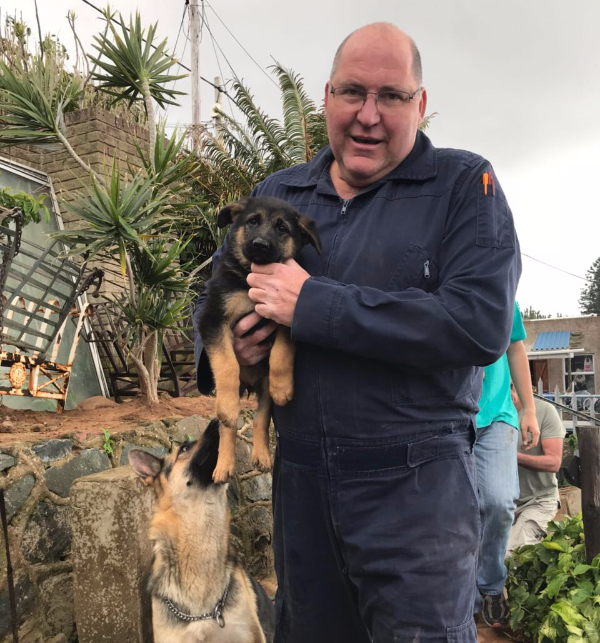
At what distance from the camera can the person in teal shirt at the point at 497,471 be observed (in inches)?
162

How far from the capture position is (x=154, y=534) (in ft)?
11.6

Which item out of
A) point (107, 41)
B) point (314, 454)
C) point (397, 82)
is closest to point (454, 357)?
point (314, 454)

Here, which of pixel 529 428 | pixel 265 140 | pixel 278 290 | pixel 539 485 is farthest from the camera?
pixel 265 140

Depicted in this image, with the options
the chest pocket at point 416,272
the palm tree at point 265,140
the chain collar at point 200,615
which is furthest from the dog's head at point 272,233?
the palm tree at point 265,140

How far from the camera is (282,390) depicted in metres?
1.91

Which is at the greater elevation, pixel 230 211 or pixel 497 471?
pixel 230 211

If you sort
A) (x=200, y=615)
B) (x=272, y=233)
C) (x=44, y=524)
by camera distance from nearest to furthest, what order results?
(x=272, y=233)
(x=200, y=615)
(x=44, y=524)

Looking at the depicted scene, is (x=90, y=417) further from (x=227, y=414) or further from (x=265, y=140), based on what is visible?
(x=265, y=140)

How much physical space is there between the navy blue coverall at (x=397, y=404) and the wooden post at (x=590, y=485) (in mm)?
2860

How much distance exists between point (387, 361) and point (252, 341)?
59cm

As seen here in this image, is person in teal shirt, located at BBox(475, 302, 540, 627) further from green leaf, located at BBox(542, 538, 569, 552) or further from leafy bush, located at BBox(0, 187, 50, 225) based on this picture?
leafy bush, located at BBox(0, 187, 50, 225)

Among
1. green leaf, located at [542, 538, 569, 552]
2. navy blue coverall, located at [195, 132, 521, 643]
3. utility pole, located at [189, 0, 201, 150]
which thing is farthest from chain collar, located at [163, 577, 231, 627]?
utility pole, located at [189, 0, 201, 150]

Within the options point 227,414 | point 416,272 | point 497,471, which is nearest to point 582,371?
point 497,471

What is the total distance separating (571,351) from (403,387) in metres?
24.6
